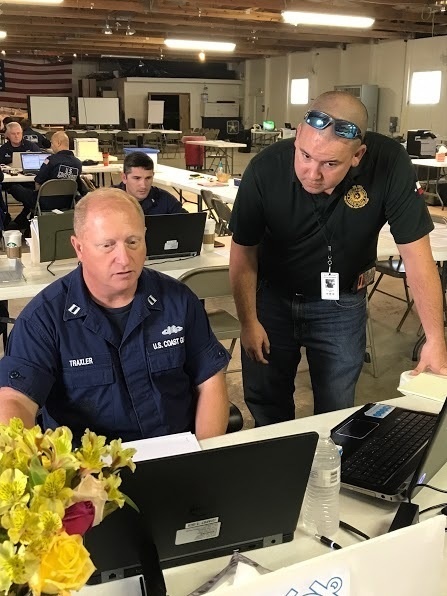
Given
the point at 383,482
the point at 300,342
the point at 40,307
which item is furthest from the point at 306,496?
the point at 300,342

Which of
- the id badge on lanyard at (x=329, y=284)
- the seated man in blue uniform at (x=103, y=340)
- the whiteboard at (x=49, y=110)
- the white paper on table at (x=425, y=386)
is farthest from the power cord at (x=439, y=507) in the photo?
the whiteboard at (x=49, y=110)

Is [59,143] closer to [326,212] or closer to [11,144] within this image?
[11,144]

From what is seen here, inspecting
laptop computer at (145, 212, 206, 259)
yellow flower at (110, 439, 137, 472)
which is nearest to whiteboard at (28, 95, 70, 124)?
laptop computer at (145, 212, 206, 259)

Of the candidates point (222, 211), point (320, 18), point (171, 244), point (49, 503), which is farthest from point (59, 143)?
point (49, 503)

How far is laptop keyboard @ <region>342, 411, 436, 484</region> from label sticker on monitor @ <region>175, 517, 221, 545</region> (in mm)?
385

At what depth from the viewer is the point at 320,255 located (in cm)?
212

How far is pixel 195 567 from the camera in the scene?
1.14 meters

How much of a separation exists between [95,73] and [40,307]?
69.6ft

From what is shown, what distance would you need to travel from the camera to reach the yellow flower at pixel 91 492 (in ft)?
2.30

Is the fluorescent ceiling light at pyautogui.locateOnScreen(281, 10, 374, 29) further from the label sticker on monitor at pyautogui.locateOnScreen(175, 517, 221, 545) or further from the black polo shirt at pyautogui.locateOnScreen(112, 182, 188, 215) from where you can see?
the label sticker on monitor at pyautogui.locateOnScreen(175, 517, 221, 545)

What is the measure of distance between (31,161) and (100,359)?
272 inches

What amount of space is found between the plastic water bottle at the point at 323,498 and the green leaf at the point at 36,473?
68cm

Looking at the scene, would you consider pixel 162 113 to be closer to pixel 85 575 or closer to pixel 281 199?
pixel 281 199

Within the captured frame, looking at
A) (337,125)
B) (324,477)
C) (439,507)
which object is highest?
(337,125)
